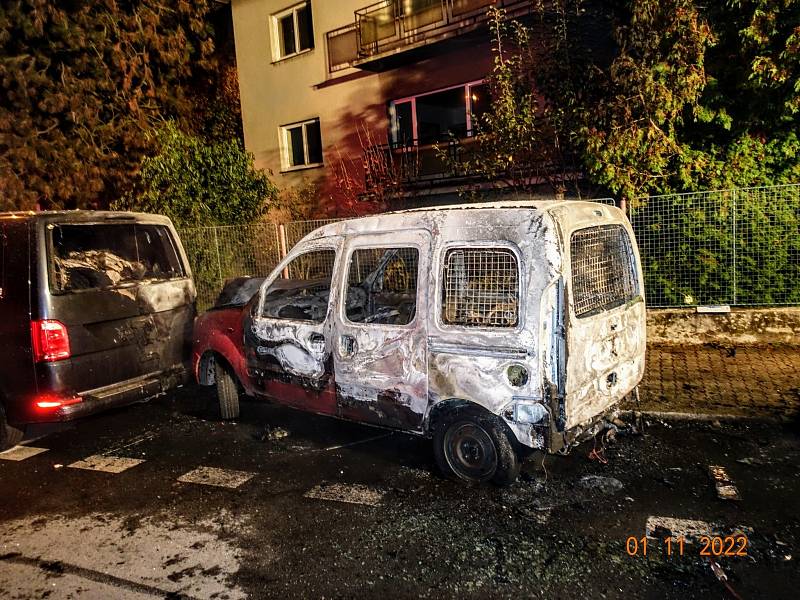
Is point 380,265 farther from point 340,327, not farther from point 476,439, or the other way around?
point 476,439

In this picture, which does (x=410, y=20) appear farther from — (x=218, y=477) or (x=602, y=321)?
(x=218, y=477)

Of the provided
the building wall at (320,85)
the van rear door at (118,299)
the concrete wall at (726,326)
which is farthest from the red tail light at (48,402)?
the building wall at (320,85)

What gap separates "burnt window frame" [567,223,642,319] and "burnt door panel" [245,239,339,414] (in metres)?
1.92

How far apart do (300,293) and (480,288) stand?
2.45 m

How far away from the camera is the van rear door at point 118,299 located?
5.02 metres

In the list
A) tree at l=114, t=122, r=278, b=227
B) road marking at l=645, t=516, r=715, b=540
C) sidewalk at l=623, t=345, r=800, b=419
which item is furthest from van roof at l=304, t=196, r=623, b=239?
tree at l=114, t=122, r=278, b=227

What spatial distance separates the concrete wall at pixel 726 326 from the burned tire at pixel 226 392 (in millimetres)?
5629

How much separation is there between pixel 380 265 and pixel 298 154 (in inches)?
508

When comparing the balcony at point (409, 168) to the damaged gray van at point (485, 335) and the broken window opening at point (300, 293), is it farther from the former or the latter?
the damaged gray van at point (485, 335)

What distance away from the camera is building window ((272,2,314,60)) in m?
16.5

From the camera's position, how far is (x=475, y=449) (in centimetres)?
413

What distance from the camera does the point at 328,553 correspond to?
3.40 m

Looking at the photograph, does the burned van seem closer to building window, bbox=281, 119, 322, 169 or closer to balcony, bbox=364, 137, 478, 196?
balcony, bbox=364, 137, 478, 196

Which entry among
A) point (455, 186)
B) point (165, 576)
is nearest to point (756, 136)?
point (455, 186)
